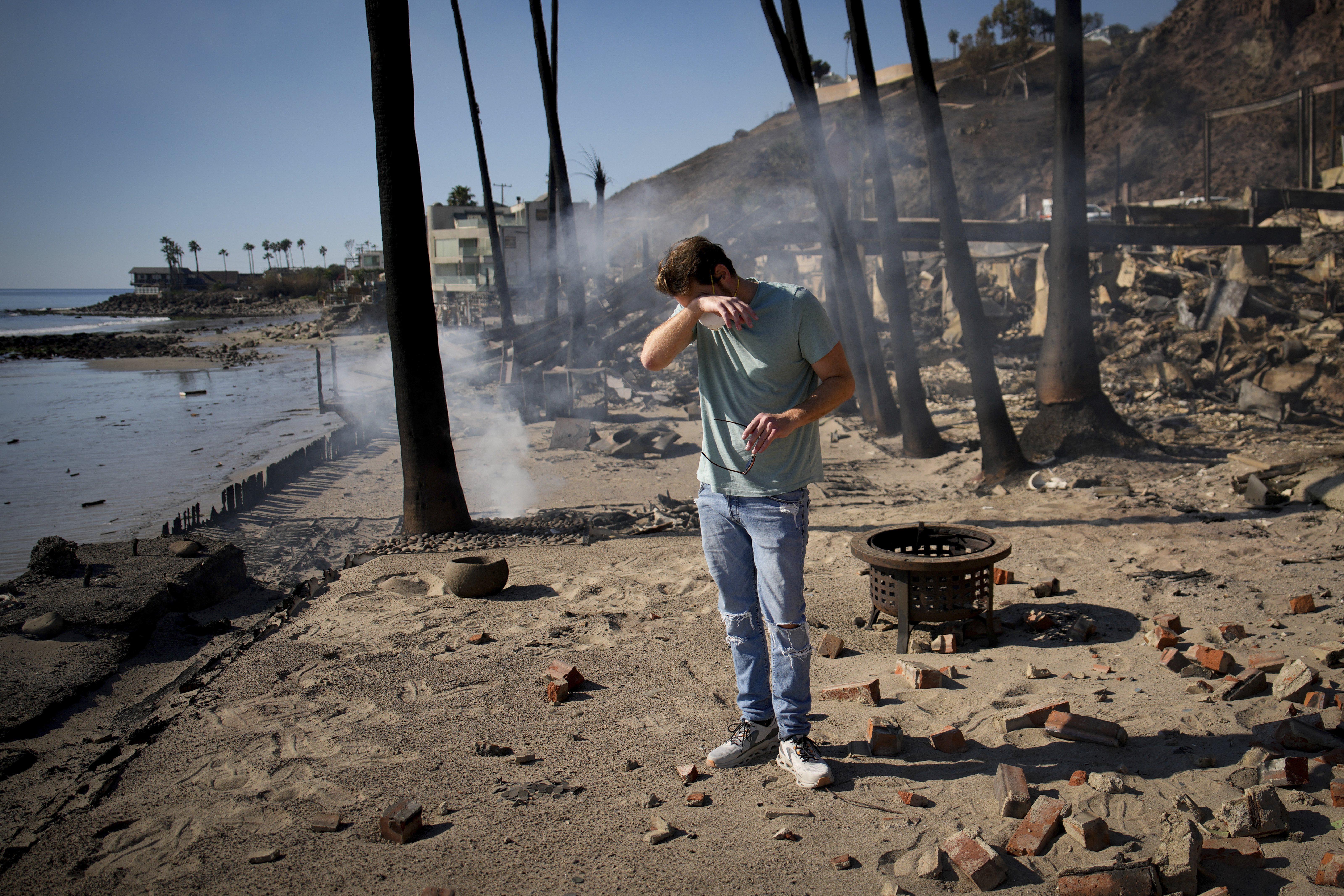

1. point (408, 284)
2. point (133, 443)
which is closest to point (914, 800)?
point (408, 284)

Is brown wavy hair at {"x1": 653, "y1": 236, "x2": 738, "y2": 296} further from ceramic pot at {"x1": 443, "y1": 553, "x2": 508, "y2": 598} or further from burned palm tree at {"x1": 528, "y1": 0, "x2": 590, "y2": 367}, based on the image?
burned palm tree at {"x1": 528, "y1": 0, "x2": 590, "y2": 367}

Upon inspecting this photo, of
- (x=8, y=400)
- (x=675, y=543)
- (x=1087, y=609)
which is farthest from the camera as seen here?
(x=8, y=400)

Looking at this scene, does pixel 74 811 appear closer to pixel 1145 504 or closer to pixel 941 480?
pixel 1145 504

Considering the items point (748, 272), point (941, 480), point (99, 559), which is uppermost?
point (748, 272)

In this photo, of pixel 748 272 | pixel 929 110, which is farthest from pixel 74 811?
pixel 748 272

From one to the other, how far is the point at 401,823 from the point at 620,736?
0.97 metres

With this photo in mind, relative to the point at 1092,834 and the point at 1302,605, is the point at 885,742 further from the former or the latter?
the point at 1302,605

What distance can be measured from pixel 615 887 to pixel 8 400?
3013cm

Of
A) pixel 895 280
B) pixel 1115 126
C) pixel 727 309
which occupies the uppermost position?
pixel 1115 126

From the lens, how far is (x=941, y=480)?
8.98 m

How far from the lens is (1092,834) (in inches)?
92.7

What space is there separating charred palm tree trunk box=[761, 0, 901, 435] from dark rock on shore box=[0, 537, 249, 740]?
8.35m

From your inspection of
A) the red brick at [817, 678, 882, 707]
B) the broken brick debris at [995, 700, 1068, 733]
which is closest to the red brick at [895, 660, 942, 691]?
the red brick at [817, 678, 882, 707]

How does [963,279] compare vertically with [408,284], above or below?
below
